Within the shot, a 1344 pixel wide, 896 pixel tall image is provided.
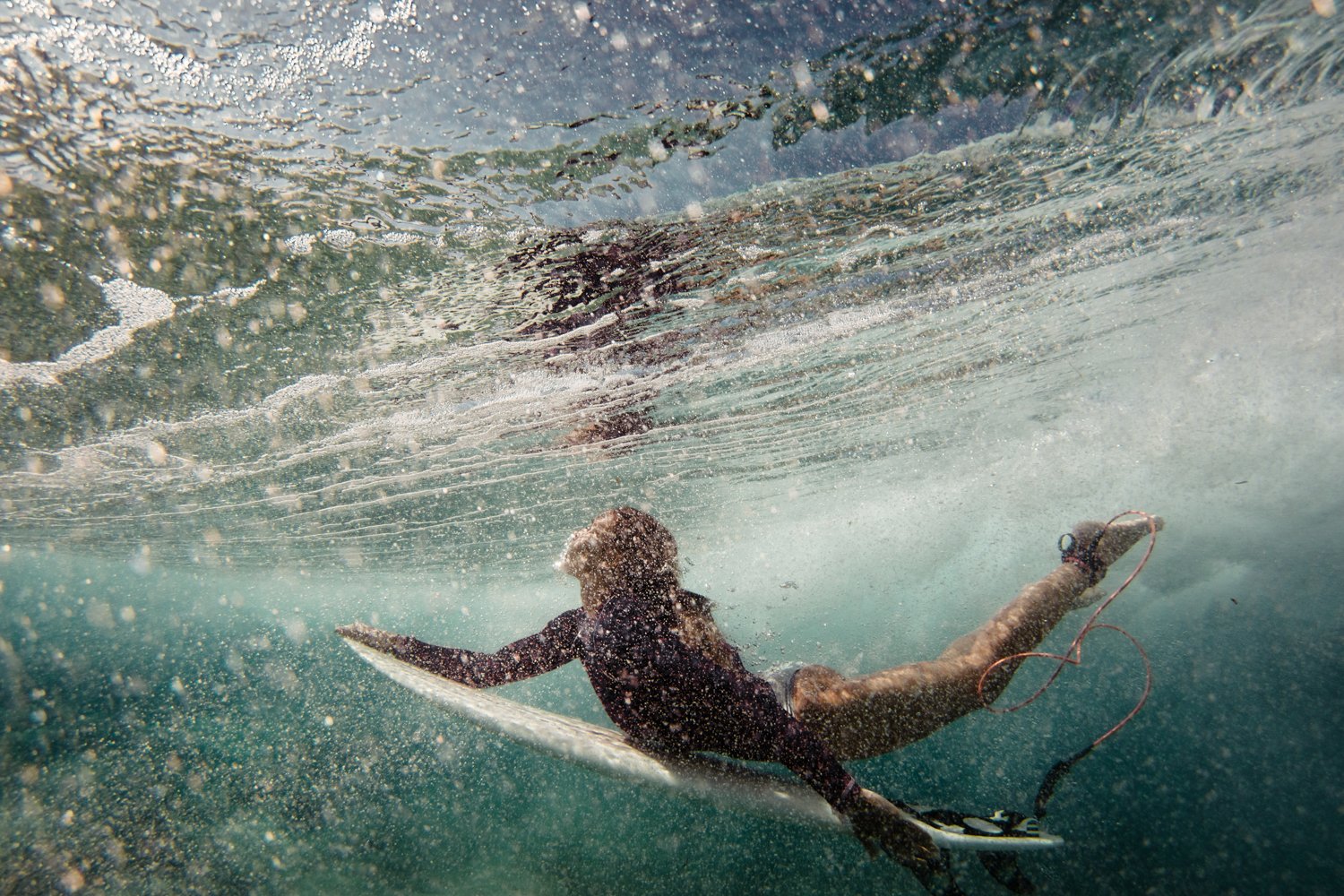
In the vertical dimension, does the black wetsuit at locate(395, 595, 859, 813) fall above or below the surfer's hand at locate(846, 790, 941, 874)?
above

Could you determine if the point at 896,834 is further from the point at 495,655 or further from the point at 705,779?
the point at 495,655

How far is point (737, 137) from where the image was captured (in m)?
4.82

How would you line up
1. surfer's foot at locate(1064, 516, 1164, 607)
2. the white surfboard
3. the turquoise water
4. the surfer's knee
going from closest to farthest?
the white surfboard → the turquoise water → the surfer's knee → surfer's foot at locate(1064, 516, 1164, 607)

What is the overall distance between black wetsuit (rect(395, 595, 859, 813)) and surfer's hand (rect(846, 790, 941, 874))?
0.17 meters

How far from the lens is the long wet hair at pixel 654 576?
3758 mm

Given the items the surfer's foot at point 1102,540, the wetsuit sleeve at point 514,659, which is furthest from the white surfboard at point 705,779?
the surfer's foot at point 1102,540

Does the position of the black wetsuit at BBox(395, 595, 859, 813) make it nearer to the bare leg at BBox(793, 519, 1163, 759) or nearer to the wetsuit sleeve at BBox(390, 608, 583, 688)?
the wetsuit sleeve at BBox(390, 608, 583, 688)

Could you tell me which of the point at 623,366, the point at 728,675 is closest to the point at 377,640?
the point at 728,675

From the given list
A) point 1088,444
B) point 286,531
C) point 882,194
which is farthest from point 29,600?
point 1088,444

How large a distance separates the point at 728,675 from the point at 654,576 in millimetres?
952

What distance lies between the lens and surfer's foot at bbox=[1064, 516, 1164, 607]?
219 inches

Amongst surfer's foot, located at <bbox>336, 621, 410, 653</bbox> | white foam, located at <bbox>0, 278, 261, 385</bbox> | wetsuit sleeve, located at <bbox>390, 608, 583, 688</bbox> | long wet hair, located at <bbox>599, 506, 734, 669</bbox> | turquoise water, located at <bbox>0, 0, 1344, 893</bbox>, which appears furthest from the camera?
white foam, located at <bbox>0, 278, 261, 385</bbox>

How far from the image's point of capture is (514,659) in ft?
14.8

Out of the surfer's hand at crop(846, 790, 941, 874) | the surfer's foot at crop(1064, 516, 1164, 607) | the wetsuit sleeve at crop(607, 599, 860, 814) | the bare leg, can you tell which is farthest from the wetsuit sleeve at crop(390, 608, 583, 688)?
the surfer's foot at crop(1064, 516, 1164, 607)
